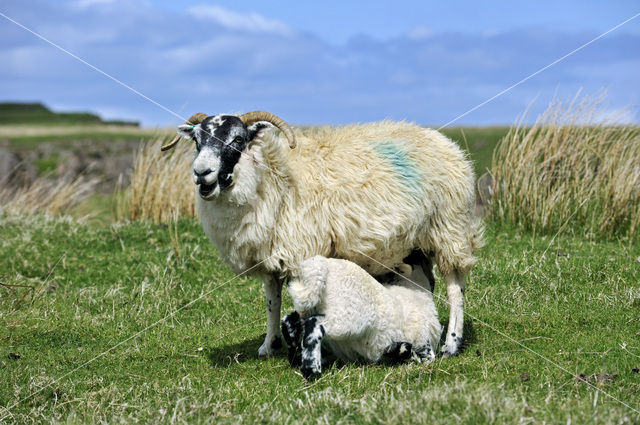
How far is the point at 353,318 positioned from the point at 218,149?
1584 millimetres

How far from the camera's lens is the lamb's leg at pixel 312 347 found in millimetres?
5359

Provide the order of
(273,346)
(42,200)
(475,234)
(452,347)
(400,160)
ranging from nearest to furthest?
(400,160), (452,347), (273,346), (475,234), (42,200)

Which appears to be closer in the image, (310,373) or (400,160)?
(310,373)

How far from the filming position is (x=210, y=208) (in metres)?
5.84

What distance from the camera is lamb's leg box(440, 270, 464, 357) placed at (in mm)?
6359

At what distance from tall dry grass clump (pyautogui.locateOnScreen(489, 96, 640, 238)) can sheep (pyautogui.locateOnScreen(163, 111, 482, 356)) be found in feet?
16.6

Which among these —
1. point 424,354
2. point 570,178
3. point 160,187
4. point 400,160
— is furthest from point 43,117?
point 424,354

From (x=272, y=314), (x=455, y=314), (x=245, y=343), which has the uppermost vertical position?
(x=455, y=314)

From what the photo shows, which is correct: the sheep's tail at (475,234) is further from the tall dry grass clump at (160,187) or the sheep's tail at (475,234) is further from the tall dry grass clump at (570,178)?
the tall dry grass clump at (160,187)

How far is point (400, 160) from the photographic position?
6.17 m

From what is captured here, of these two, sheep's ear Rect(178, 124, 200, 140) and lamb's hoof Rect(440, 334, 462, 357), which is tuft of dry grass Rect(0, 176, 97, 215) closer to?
sheep's ear Rect(178, 124, 200, 140)

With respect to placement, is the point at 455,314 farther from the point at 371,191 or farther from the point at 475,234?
the point at 371,191

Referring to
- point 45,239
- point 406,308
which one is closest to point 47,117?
point 45,239

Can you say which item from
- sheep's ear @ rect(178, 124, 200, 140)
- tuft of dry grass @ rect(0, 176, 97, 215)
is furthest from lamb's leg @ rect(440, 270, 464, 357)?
tuft of dry grass @ rect(0, 176, 97, 215)
